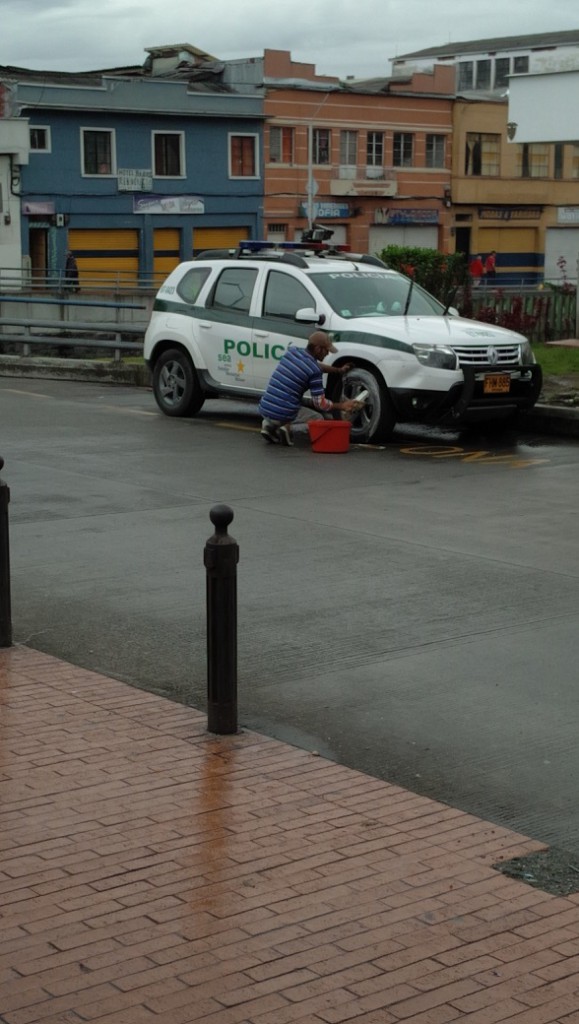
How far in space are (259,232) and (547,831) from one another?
55.3 meters

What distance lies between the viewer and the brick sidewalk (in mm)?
4137

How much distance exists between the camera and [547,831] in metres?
5.38

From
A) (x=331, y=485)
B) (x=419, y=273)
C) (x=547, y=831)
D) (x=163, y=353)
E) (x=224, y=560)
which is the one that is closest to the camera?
(x=547, y=831)

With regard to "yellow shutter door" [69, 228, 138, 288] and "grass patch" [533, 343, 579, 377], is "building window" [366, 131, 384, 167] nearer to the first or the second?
"yellow shutter door" [69, 228, 138, 288]

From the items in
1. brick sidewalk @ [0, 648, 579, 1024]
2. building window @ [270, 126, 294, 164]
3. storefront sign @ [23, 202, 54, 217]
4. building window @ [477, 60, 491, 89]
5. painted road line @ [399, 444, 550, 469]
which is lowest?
brick sidewalk @ [0, 648, 579, 1024]

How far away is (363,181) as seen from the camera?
63.5m

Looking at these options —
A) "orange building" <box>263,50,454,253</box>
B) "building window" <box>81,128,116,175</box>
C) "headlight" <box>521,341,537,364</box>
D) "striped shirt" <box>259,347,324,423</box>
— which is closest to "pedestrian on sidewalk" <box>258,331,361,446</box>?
"striped shirt" <box>259,347,324,423</box>

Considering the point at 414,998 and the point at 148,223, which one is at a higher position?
the point at 148,223

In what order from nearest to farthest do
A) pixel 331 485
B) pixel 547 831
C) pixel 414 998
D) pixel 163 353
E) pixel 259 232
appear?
pixel 414 998, pixel 547 831, pixel 331 485, pixel 163 353, pixel 259 232

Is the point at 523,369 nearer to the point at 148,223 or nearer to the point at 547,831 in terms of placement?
the point at 547,831

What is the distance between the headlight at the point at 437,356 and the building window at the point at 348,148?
162ft

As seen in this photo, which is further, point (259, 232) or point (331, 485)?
point (259, 232)

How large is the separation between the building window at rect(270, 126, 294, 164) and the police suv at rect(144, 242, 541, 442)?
4258 cm

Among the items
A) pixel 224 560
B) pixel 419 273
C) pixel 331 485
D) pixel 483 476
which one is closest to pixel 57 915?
pixel 224 560
